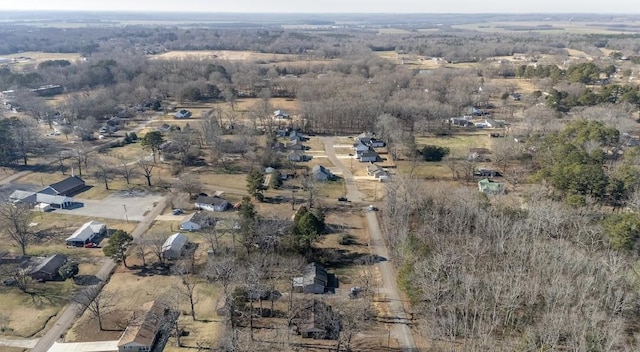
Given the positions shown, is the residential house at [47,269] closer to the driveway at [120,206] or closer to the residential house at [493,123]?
the driveway at [120,206]

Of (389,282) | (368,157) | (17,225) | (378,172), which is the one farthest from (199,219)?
(368,157)

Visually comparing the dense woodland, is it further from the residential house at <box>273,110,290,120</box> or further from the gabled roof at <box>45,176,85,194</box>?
the gabled roof at <box>45,176,85,194</box>

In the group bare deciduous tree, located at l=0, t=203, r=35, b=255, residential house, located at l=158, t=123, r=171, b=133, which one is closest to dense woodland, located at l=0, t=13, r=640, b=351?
residential house, located at l=158, t=123, r=171, b=133

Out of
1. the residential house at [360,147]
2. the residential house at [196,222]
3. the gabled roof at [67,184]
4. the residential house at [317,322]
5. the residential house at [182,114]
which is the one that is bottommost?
the residential house at [317,322]

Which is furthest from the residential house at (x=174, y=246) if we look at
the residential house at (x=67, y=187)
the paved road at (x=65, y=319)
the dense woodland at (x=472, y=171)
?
the residential house at (x=67, y=187)

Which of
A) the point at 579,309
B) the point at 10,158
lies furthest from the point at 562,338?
the point at 10,158

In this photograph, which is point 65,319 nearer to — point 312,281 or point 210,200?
point 312,281

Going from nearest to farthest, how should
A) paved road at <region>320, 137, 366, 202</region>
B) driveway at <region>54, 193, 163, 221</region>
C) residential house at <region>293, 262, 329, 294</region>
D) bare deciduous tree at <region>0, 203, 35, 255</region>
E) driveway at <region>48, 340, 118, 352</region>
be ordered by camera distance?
driveway at <region>48, 340, 118, 352</region>
residential house at <region>293, 262, 329, 294</region>
bare deciduous tree at <region>0, 203, 35, 255</region>
driveway at <region>54, 193, 163, 221</region>
paved road at <region>320, 137, 366, 202</region>
